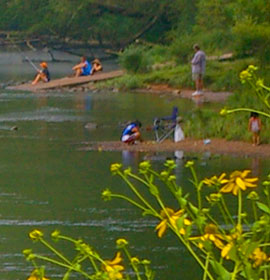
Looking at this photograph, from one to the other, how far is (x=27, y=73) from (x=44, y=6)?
43.5 feet

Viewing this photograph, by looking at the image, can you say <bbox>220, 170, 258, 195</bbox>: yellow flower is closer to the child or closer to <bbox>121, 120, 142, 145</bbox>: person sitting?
the child

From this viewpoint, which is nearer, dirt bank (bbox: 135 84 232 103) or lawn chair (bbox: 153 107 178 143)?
lawn chair (bbox: 153 107 178 143)

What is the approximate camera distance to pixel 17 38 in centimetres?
6562

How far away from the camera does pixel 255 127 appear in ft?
72.2

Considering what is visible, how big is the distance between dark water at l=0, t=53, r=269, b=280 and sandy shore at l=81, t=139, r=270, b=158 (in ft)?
1.69

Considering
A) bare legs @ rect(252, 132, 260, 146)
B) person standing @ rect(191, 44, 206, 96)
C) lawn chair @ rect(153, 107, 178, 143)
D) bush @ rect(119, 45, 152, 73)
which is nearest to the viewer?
bare legs @ rect(252, 132, 260, 146)

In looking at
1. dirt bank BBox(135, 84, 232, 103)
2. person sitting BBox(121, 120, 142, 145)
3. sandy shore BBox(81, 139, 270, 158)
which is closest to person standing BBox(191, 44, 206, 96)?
dirt bank BBox(135, 84, 232, 103)

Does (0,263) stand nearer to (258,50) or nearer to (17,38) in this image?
(258,50)

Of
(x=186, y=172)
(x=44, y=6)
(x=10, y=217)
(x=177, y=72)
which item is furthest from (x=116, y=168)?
(x=44, y=6)

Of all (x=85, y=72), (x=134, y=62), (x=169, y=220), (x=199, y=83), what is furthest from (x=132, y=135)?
(x=85, y=72)

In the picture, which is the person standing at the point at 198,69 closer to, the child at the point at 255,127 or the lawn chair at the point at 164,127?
the lawn chair at the point at 164,127

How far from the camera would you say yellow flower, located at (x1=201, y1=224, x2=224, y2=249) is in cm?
559

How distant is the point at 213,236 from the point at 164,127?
19445 mm

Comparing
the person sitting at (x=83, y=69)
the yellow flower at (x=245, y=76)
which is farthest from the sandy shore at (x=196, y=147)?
the person sitting at (x=83, y=69)
